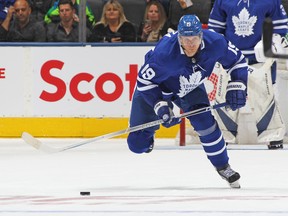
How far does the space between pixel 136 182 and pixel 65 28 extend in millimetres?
4743

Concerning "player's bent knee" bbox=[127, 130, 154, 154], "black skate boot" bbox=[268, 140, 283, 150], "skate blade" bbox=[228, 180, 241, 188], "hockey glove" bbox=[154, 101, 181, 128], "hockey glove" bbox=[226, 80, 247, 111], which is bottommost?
"black skate boot" bbox=[268, 140, 283, 150]

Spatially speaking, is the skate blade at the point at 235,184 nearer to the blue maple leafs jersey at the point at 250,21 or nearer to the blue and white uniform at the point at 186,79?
the blue and white uniform at the point at 186,79

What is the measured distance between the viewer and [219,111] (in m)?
12.0

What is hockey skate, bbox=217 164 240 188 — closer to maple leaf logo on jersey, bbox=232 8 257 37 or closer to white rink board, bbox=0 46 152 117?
maple leaf logo on jersey, bbox=232 8 257 37

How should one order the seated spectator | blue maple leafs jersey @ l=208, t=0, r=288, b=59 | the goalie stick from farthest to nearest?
1. the seated spectator
2. blue maple leafs jersey @ l=208, t=0, r=288, b=59
3. the goalie stick

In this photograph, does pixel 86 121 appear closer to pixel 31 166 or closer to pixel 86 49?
pixel 86 49

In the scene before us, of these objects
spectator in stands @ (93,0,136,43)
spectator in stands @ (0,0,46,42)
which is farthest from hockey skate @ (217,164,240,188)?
spectator in stands @ (0,0,46,42)

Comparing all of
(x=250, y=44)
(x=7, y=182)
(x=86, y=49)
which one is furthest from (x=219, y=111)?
(x=7, y=182)

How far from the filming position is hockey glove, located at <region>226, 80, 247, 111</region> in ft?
26.7

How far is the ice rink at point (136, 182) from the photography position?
6.44m

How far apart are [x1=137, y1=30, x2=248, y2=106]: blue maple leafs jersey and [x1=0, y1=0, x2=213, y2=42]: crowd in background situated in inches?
178

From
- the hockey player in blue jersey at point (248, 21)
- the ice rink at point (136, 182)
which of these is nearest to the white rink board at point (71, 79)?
the ice rink at point (136, 182)

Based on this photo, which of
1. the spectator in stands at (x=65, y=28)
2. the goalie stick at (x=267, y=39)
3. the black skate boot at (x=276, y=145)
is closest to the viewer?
the goalie stick at (x=267, y=39)

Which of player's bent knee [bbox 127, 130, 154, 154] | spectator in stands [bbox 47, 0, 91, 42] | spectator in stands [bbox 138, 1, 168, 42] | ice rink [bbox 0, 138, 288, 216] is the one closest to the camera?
ice rink [bbox 0, 138, 288, 216]
